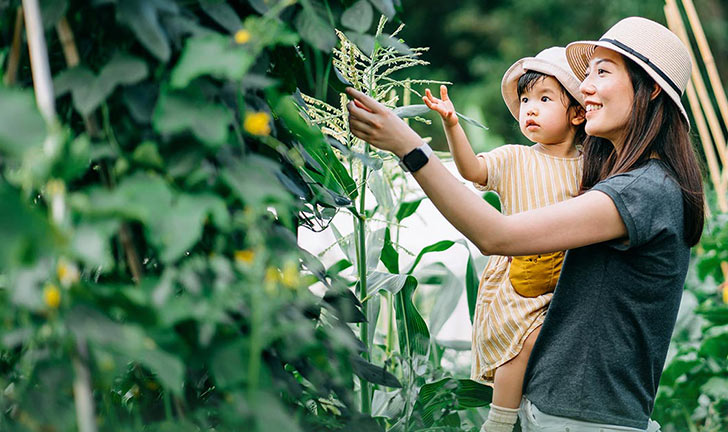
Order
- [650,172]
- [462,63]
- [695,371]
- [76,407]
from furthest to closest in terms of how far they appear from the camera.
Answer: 1. [462,63]
2. [695,371]
3. [650,172]
4. [76,407]

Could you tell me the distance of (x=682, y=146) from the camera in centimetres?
139

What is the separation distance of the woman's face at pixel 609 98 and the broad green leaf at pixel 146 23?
0.90 m

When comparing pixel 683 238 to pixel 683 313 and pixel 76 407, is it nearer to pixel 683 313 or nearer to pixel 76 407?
pixel 76 407

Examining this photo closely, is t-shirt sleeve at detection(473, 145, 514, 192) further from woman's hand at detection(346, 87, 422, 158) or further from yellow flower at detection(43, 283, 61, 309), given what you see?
yellow flower at detection(43, 283, 61, 309)

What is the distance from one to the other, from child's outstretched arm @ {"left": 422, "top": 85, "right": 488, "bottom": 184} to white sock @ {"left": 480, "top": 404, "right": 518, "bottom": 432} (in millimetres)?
486

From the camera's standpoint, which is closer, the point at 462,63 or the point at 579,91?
the point at 579,91

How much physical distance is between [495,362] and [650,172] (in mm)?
495

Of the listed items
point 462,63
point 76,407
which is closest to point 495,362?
point 76,407

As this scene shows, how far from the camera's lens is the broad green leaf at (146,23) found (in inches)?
29.5

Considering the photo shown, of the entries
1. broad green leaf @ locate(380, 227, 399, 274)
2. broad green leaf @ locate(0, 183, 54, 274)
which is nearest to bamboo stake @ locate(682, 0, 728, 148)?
broad green leaf @ locate(380, 227, 399, 274)

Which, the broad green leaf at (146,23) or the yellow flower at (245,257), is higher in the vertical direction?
the broad green leaf at (146,23)

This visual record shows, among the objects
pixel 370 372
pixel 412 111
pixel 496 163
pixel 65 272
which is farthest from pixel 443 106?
pixel 65 272

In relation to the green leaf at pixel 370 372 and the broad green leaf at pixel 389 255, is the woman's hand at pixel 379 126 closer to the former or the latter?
the green leaf at pixel 370 372

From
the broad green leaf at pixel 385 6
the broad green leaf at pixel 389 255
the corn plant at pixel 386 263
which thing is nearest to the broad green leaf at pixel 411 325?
the corn plant at pixel 386 263
